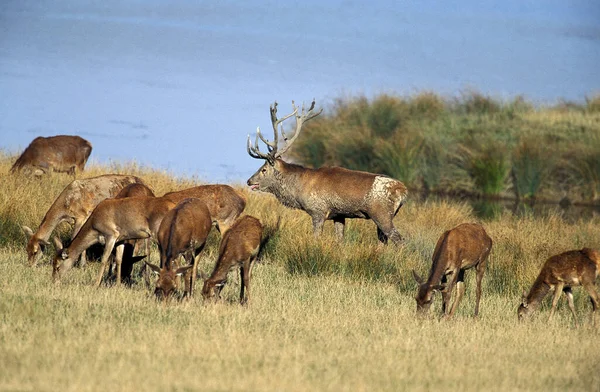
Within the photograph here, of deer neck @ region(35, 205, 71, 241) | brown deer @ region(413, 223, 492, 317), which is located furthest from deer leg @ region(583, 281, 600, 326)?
deer neck @ region(35, 205, 71, 241)

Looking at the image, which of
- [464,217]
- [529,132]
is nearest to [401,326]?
[464,217]

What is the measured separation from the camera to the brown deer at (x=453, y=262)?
1118 cm

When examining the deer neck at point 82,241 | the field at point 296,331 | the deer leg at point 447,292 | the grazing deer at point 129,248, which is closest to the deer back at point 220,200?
the grazing deer at point 129,248

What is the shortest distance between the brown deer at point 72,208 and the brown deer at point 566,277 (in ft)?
21.2

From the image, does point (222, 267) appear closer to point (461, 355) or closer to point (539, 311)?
point (461, 355)

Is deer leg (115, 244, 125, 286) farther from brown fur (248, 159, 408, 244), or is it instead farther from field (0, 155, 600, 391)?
brown fur (248, 159, 408, 244)

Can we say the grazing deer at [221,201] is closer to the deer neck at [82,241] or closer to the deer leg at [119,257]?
the deer leg at [119,257]

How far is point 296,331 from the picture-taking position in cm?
1016

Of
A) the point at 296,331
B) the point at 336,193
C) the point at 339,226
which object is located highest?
the point at 336,193

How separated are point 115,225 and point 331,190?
514 centimetres

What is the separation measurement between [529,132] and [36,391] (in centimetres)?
3043

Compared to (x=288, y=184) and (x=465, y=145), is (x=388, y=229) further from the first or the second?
(x=465, y=145)

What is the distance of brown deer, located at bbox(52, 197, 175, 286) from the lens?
1227 cm

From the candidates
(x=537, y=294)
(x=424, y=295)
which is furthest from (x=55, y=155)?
(x=537, y=294)
